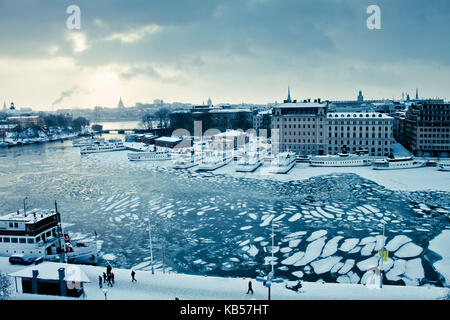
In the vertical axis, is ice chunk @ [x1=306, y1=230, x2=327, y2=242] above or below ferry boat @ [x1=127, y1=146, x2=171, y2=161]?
below

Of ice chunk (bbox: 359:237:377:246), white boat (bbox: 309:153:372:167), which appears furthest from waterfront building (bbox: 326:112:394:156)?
ice chunk (bbox: 359:237:377:246)

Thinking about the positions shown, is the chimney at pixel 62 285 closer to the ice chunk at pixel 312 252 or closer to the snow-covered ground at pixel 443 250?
the ice chunk at pixel 312 252

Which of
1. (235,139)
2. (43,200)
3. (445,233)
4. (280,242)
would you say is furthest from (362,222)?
(235,139)

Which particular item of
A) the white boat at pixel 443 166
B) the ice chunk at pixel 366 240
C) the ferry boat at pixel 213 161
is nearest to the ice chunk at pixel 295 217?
the ice chunk at pixel 366 240

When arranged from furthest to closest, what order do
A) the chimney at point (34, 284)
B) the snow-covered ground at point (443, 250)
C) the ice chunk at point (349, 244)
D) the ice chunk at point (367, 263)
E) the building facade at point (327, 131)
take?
the building facade at point (327, 131) < the ice chunk at point (349, 244) < the ice chunk at point (367, 263) < the snow-covered ground at point (443, 250) < the chimney at point (34, 284)

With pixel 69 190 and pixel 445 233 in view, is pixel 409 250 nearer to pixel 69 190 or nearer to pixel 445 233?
pixel 445 233

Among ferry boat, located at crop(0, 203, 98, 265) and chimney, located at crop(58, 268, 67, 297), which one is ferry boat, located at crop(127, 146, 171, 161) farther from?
chimney, located at crop(58, 268, 67, 297)
